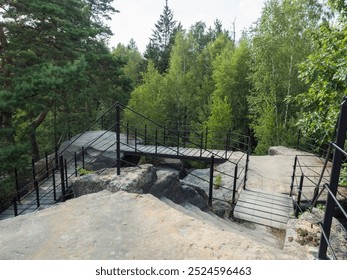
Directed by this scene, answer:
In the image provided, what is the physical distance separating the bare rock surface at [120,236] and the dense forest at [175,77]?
15.4 ft

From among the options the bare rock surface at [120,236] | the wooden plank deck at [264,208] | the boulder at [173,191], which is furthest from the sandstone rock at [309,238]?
the boulder at [173,191]

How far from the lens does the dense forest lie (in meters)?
7.16

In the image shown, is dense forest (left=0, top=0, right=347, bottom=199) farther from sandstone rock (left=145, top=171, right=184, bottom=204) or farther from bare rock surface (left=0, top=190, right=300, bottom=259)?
bare rock surface (left=0, top=190, right=300, bottom=259)

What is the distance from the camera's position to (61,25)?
10133 mm

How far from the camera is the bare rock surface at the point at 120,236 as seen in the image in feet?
7.23

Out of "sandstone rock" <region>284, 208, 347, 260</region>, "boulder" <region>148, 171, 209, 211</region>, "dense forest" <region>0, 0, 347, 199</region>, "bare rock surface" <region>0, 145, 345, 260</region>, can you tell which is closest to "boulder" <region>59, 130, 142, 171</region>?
"dense forest" <region>0, 0, 347, 199</region>

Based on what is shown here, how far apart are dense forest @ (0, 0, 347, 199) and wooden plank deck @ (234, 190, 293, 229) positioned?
2175mm

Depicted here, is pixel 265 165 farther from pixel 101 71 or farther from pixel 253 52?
pixel 101 71

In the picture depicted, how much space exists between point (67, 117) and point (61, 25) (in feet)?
15.3

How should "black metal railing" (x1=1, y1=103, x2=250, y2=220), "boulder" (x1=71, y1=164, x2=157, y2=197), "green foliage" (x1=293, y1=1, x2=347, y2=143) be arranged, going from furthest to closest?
1. "green foliage" (x1=293, y1=1, x2=347, y2=143)
2. "black metal railing" (x1=1, y1=103, x2=250, y2=220)
3. "boulder" (x1=71, y1=164, x2=157, y2=197)

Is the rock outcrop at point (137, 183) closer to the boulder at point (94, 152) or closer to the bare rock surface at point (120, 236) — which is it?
the bare rock surface at point (120, 236)

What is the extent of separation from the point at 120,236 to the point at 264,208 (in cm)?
452

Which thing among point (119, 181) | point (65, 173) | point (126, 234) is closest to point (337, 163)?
point (126, 234)

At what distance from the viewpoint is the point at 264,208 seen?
19.7ft
